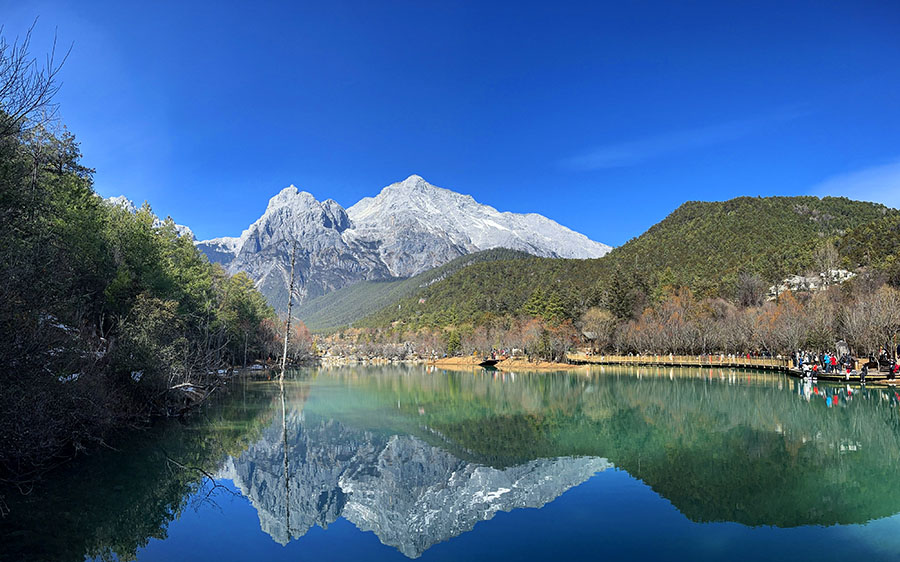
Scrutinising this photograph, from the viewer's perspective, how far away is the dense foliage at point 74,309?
10.4 m

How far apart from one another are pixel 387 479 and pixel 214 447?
763 centimetres

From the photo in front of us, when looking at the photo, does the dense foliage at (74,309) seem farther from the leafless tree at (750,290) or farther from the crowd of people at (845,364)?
the leafless tree at (750,290)

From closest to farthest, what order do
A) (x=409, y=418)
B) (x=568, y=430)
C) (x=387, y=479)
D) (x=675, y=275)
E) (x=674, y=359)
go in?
(x=387, y=479), (x=568, y=430), (x=409, y=418), (x=674, y=359), (x=675, y=275)

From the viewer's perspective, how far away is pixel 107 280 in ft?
87.1

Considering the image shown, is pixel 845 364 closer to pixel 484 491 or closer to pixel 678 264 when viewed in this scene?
pixel 484 491

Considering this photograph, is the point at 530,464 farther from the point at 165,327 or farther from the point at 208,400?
the point at 208,400

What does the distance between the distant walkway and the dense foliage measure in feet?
160

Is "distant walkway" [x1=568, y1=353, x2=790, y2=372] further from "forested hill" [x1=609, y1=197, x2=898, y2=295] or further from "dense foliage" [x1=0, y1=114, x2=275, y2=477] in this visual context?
"dense foliage" [x1=0, y1=114, x2=275, y2=477]

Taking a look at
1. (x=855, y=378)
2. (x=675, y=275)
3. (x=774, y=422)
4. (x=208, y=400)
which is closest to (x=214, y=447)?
(x=208, y=400)

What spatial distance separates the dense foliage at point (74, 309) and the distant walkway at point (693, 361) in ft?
160

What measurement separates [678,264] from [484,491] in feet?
363

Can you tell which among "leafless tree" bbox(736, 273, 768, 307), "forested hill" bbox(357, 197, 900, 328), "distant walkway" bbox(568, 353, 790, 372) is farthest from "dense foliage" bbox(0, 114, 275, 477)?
"leafless tree" bbox(736, 273, 768, 307)

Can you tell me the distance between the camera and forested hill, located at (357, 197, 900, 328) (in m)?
88.6

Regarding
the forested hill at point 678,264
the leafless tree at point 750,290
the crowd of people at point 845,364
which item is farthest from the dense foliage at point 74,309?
the leafless tree at point 750,290
